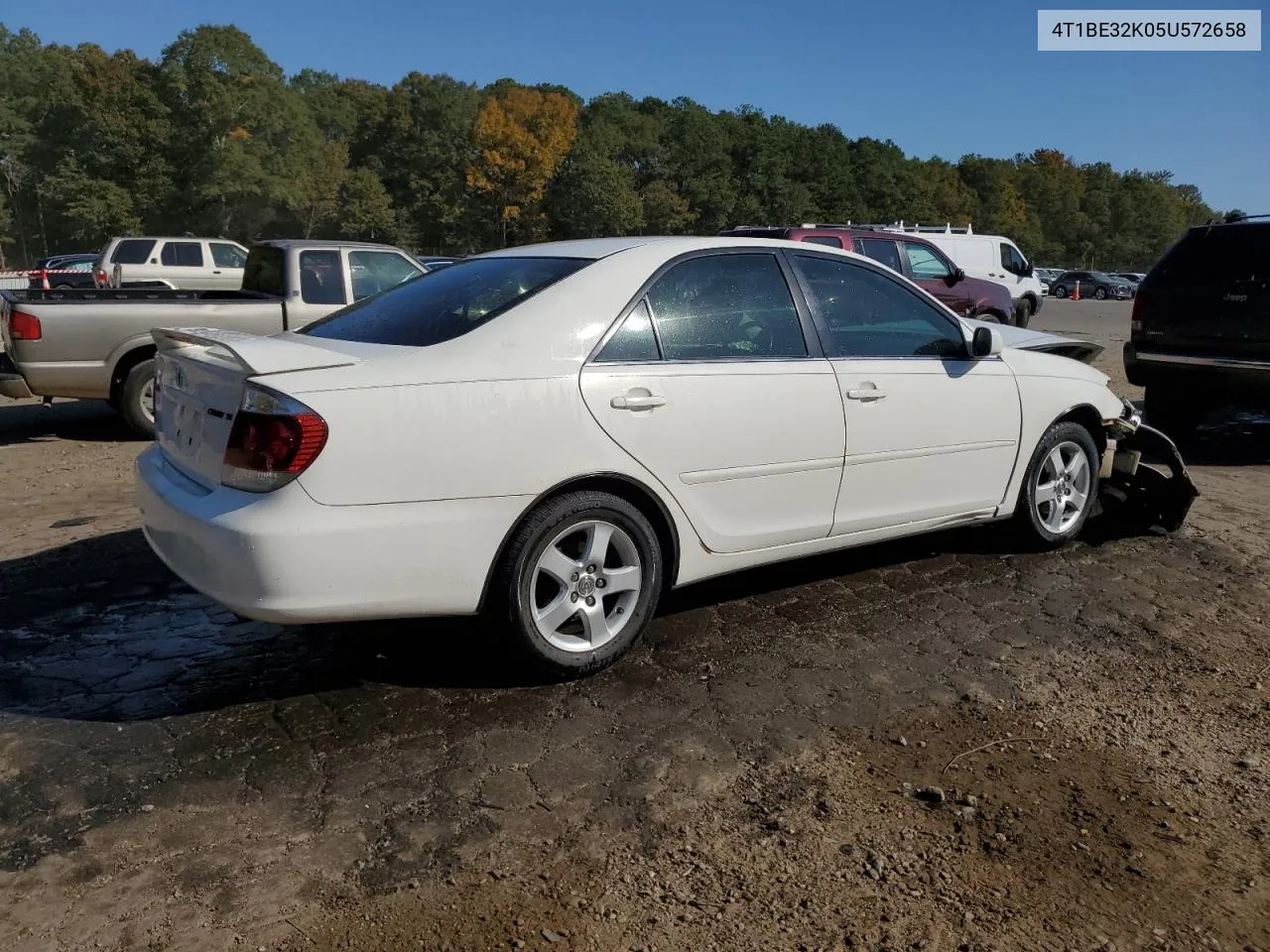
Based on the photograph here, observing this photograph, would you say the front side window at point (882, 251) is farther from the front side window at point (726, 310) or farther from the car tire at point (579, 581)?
the car tire at point (579, 581)

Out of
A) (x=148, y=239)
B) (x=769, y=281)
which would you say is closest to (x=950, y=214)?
(x=148, y=239)

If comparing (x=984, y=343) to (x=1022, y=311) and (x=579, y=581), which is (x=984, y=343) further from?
(x=1022, y=311)

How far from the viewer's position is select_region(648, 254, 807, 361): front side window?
3924mm

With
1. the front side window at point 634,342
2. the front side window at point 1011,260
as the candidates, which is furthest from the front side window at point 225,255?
the front side window at point 634,342

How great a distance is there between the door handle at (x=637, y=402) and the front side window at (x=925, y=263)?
11467 millimetres

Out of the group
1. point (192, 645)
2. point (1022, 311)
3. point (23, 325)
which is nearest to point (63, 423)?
point (23, 325)

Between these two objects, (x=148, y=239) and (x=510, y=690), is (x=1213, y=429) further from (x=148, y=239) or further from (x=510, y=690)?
(x=148, y=239)

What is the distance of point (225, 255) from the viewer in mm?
21188

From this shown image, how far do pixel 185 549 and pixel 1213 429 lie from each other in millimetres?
9772

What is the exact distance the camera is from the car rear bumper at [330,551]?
10.2 ft

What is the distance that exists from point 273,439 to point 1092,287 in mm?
57687

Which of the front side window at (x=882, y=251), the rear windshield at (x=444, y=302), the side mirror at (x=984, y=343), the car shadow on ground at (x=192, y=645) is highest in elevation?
the front side window at (x=882, y=251)

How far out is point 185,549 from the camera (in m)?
3.38

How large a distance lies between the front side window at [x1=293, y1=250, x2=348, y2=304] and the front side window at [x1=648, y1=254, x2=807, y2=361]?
19.9 feet
